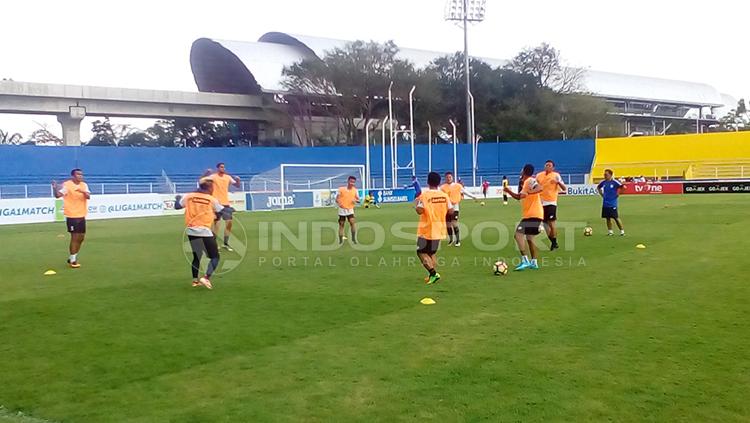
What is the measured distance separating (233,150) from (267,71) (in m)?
13.2

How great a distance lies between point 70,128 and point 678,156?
5148 cm

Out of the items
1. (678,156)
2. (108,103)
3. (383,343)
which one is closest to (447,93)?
(678,156)

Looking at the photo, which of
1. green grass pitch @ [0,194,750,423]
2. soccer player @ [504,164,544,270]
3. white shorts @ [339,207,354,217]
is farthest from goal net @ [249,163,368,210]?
soccer player @ [504,164,544,270]

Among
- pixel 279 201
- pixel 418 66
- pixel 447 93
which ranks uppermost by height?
pixel 418 66

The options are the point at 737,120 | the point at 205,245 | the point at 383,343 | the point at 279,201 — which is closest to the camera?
the point at 383,343

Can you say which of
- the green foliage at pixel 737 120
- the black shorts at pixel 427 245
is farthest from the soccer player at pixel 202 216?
the green foliage at pixel 737 120

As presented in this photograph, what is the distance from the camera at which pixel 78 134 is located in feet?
194

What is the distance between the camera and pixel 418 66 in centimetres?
7781

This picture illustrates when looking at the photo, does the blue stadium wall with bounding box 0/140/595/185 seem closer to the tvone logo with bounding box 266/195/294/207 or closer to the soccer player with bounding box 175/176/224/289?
the tvone logo with bounding box 266/195/294/207

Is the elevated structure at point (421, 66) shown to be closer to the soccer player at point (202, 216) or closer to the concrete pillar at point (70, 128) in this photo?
the concrete pillar at point (70, 128)

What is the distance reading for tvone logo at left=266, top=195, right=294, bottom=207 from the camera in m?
39.3

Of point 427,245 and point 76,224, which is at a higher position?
point 76,224

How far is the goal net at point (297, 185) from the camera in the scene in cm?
3928

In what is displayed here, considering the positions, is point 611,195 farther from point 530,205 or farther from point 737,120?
point 737,120
